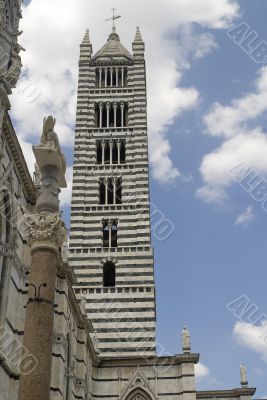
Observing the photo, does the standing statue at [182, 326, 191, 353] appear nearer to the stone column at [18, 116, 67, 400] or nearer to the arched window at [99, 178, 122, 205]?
the arched window at [99, 178, 122, 205]

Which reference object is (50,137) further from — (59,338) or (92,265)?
(92,265)

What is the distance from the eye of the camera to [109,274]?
36.7 meters

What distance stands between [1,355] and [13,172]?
6.10 metres

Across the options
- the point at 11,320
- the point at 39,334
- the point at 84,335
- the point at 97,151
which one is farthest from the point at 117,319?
the point at 39,334

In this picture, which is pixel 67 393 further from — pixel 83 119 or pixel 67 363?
pixel 83 119

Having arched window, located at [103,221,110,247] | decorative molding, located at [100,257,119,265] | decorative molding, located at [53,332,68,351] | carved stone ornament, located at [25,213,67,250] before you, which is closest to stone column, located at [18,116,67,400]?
carved stone ornament, located at [25,213,67,250]

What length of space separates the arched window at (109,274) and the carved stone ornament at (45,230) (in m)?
23.5

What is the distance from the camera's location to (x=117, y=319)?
113 ft

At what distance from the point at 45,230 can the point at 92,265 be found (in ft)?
78.3

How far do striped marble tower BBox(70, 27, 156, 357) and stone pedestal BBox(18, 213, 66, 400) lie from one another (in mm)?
17908

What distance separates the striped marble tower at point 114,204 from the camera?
113 ft

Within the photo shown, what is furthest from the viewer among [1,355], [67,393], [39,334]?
[67,393]

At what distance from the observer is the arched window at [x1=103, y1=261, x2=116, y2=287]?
119 feet

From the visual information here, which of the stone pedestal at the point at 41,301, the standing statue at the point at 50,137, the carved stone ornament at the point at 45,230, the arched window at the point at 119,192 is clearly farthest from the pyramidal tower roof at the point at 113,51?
the stone pedestal at the point at 41,301
